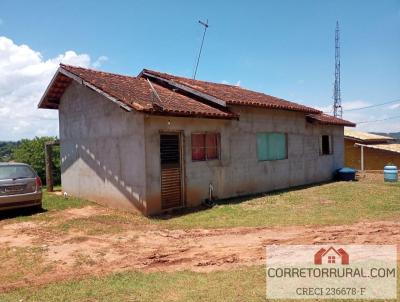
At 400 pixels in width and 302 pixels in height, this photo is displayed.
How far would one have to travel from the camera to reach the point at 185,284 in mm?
5004

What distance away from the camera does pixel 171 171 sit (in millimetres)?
10664

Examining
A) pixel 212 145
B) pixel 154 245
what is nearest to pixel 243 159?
pixel 212 145

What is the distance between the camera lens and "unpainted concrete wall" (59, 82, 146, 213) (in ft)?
33.4

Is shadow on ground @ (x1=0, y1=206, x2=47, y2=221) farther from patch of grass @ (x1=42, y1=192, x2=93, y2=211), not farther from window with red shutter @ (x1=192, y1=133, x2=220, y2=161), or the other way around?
window with red shutter @ (x1=192, y1=133, x2=220, y2=161)

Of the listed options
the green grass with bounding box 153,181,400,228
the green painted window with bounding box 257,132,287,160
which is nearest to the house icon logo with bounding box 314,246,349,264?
the green grass with bounding box 153,181,400,228

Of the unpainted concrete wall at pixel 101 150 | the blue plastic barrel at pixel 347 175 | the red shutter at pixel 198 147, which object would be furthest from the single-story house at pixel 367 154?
the unpainted concrete wall at pixel 101 150

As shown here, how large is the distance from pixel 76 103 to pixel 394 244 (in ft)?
36.3

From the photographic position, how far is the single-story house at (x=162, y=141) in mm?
10133

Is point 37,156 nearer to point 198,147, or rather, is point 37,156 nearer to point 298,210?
point 198,147

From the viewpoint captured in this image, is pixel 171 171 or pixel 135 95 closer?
pixel 171 171

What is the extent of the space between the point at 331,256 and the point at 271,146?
8.97 m

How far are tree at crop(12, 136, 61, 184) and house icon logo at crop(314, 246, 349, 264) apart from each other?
16.8 metres

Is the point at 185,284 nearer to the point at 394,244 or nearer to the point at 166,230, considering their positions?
the point at 166,230

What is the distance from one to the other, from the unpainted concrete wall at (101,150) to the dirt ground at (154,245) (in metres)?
2.09
